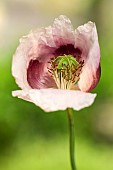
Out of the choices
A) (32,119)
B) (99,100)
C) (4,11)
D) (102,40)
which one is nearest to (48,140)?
(32,119)

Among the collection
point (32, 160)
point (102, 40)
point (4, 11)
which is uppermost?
point (4, 11)

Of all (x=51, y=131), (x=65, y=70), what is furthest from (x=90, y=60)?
(x=51, y=131)

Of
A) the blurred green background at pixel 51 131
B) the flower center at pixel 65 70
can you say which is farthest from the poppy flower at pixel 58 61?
the blurred green background at pixel 51 131

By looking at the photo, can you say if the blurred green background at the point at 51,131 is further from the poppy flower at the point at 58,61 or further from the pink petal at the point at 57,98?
the pink petal at the point at 57,98

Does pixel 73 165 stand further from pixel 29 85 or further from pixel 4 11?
pixel 4 11

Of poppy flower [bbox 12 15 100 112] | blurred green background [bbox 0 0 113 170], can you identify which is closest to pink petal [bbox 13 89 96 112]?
poppy flower [bbox 12 15 100 112]

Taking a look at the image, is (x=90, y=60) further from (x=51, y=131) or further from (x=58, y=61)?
(x=51, y=131)

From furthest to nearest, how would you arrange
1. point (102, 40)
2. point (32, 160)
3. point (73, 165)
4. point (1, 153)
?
point (102, 40)
point (1, 153)
point (32, 160)
point (73, 165)
